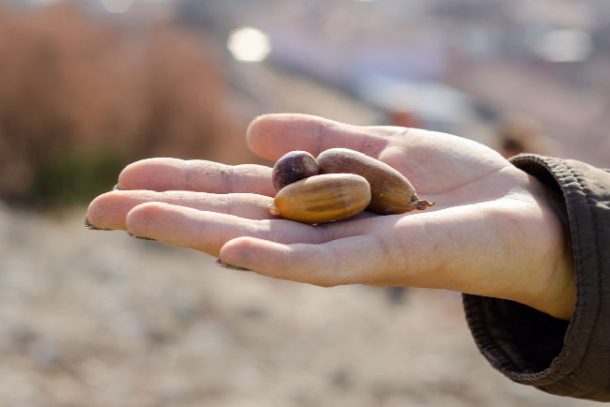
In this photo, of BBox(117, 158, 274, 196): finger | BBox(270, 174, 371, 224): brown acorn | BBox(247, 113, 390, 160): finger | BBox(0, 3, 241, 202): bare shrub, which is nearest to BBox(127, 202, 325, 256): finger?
BBox(270, 174, 371, 224): brown acorn

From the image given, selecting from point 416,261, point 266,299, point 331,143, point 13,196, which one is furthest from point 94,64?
point 416,261

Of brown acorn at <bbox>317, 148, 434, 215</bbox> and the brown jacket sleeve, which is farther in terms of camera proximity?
brown acorn at <bbox>317, 148, 434, 215</bbox>

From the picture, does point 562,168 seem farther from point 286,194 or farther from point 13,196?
point 13,196

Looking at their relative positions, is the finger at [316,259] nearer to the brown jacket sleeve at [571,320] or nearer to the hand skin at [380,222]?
the hand skin at [380,222]

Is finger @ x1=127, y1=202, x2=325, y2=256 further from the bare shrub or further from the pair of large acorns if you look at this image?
the bare shrub

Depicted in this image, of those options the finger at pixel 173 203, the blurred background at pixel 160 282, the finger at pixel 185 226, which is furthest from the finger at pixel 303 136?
the blurred background at pixel 160 282
